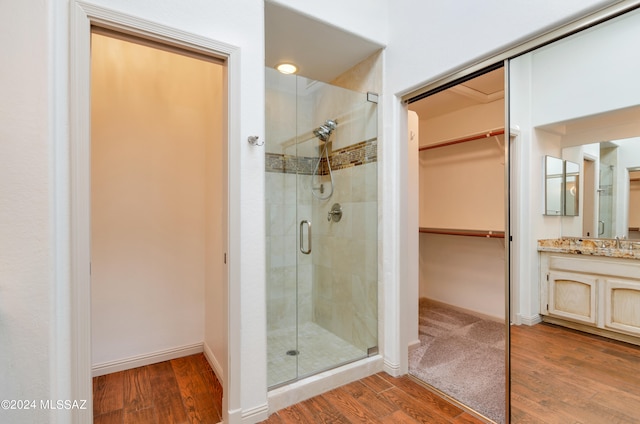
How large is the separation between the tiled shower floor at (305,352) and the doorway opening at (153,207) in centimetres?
40

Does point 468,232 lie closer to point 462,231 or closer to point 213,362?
point 462,231

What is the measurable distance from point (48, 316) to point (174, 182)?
1.41 m

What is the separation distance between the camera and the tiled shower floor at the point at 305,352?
2.01 m

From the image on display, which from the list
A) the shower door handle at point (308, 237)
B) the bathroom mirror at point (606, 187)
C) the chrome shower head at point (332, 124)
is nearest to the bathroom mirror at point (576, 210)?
the bathroom mirror at point (606, 187)

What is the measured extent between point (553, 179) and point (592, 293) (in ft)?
2.23

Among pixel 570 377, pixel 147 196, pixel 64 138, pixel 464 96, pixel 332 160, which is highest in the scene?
pixel 464 96

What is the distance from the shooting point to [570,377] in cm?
169

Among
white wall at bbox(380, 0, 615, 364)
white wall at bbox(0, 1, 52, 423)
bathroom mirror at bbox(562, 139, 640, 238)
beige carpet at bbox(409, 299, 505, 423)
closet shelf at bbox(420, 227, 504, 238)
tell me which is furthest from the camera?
closet shelf at bbox(420, 227, 504, 238)

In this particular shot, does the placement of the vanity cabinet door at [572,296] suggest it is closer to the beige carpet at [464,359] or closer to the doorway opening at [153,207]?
the beige carpet at [464,359]

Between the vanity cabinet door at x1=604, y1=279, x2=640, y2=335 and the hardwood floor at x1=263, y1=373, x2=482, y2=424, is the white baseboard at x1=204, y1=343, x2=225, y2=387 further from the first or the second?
the vanity cabinet door at x1=604, y1=279, x2=640, y2=335

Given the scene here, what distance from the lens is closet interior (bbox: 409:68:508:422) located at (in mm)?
2662

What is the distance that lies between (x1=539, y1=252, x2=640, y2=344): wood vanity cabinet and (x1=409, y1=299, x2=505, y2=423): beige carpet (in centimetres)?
66

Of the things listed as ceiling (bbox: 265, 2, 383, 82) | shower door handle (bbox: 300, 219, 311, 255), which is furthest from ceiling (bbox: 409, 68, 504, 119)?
shower door handle (bbox: 300, 219, 311, 255)

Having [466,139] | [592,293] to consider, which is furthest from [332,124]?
[592,293]
